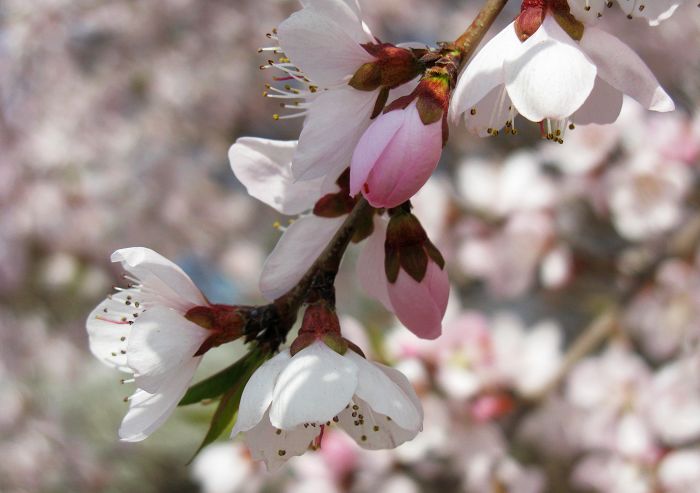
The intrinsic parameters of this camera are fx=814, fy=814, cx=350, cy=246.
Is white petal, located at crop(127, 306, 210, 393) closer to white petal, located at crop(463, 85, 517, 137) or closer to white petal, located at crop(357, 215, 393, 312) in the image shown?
white petal, located at crop(357, 215, 393, 312)

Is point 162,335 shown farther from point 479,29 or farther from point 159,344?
point 479,29

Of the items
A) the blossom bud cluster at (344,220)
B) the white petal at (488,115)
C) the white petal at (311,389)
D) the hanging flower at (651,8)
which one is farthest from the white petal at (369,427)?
the hanging flower at (651,8)

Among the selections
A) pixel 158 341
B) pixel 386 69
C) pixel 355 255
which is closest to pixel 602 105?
pixel 386 69

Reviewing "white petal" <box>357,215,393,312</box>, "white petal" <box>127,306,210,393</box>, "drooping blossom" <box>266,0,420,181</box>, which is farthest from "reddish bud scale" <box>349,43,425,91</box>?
"white petal" <box>127,306,210,393</box>

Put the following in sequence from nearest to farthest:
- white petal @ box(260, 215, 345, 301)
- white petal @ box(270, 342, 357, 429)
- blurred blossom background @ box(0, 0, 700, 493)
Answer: white petal @ box(270, 342, 357, 429) → white petal @ box(260, 215, 345, 301) → blurred blossom background @ box(0, 0, 700, 493)

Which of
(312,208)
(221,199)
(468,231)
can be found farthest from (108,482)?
(312,208)

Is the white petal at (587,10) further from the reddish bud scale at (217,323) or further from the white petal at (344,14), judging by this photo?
the reddish bud scale at (217,323)
